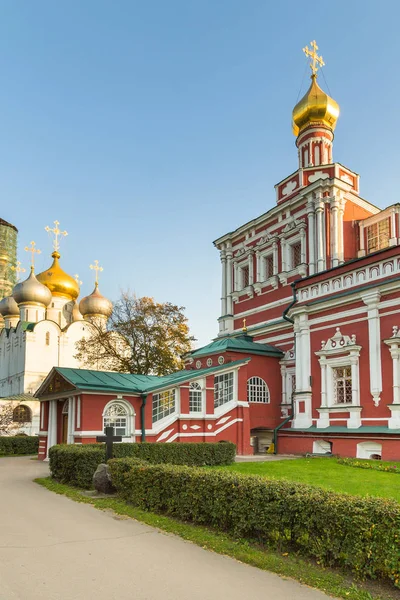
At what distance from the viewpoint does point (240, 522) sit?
700 centimetres

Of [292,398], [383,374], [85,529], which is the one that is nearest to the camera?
[85,529]

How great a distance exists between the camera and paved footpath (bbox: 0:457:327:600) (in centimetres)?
518

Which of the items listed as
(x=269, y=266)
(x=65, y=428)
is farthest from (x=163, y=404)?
(x=269, y=266)

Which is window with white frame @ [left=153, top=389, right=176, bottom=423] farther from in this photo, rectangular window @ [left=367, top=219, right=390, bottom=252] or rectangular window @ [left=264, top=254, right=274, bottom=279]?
rectangular window @ [left=367, top=219, right=390, bottom=252]

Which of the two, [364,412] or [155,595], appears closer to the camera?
[155,595]

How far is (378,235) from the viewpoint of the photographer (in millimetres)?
23344

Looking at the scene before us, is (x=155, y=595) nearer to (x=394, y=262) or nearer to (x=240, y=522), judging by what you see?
(x=240, y=522)

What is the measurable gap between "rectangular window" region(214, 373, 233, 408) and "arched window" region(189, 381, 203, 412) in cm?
121

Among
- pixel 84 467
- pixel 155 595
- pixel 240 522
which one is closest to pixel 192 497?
pixel 240 522

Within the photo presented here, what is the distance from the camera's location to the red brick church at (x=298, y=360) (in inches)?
678

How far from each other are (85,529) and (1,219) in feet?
286

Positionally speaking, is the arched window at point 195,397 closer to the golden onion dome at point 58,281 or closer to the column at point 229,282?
the column at point 229,282

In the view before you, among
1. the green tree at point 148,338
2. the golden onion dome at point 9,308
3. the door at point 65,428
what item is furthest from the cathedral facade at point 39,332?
the door at point 65,428

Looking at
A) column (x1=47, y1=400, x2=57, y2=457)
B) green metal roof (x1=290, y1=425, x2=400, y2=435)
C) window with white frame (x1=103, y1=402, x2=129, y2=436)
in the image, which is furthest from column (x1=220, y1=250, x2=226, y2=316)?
window with white frame (x1=103, y1=402, x2=129, y2=436)
